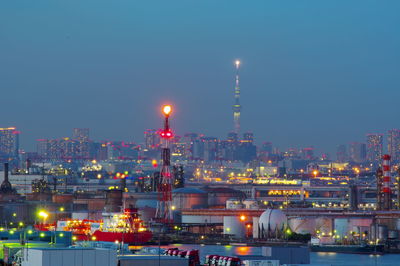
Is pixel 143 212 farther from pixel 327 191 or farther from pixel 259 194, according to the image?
pixel 327 191

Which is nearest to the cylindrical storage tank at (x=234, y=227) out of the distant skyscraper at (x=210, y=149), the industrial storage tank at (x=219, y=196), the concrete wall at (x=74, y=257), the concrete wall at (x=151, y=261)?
the industrial storage tank at (x=219, y=196)

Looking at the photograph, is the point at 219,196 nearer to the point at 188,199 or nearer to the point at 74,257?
the point at 188,199

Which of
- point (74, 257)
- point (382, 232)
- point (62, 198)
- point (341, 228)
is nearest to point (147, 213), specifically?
point (62, 198)

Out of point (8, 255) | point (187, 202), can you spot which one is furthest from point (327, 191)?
point (8, 255)

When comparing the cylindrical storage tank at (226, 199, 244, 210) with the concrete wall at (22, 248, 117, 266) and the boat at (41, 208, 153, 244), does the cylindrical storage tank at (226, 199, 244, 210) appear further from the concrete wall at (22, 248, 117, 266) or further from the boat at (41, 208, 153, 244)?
the concrete wall at (22, 248, 117, 266)

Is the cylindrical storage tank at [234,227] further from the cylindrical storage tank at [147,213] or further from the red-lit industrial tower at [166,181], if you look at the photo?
the cylindrical storage tank at [147,213]

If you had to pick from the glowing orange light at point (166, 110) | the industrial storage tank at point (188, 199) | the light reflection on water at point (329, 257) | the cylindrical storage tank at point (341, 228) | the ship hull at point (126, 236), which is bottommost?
the light reflection on water at point (329, 257)

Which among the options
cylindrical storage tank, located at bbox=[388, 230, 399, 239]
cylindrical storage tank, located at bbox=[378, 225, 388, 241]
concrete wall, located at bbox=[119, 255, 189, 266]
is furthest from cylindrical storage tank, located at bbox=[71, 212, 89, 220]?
concrete wall, located at bbox=[119, 255, 189, 266]
